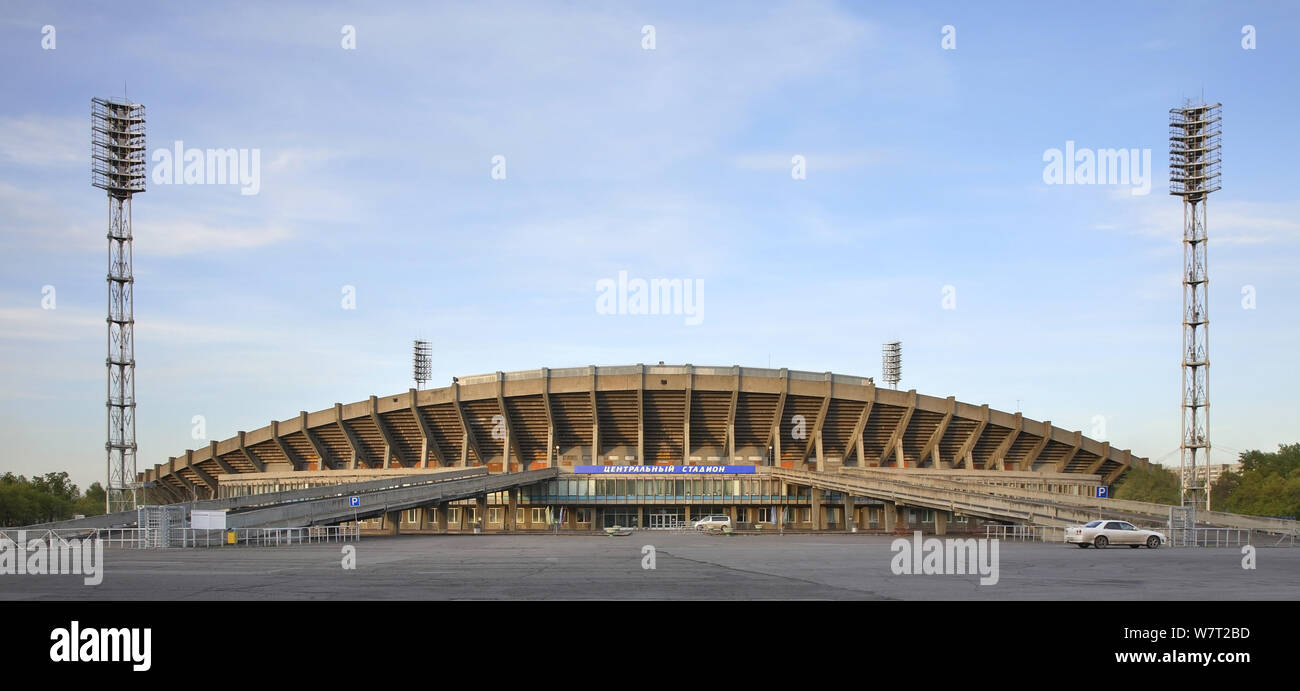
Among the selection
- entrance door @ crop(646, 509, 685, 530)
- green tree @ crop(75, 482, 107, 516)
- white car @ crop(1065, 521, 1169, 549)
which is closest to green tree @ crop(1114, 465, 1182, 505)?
white car @ crop(1065, 521, 1169, 549)

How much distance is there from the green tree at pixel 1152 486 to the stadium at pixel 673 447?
6.69 m

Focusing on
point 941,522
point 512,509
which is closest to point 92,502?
point 512,509

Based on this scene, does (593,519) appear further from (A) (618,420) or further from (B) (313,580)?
(B) (313,580)

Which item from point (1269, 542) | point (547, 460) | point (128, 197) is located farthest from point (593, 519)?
point (1269, 542)

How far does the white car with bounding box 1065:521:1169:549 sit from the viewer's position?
42.3m

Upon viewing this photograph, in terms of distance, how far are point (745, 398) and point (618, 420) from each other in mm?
12567

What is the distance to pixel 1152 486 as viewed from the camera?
8400 cm

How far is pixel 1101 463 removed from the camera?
330 ft

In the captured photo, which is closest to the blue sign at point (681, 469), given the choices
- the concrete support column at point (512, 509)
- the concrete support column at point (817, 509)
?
the concrete support column at point (512, 509)

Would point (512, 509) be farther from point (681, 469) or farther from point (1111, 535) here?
point (1111, 535)

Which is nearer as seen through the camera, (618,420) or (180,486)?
(618,420)

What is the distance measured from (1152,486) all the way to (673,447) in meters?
42.8

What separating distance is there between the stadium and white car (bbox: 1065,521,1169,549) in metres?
42.3
